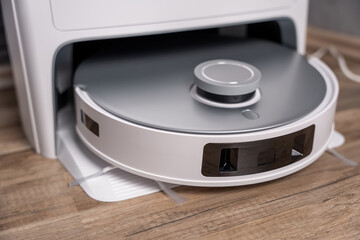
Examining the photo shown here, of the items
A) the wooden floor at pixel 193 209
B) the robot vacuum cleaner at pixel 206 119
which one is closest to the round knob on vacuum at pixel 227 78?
the robot vacuum cleaner at pixel 206 119

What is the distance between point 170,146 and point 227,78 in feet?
0.42

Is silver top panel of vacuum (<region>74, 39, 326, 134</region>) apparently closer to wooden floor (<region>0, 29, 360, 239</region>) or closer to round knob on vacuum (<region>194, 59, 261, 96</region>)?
round knob on vacuum (<region>194, 59, 261, 96</region>)

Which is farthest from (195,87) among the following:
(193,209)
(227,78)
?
(193,209)

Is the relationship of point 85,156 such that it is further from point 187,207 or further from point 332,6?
point 332,6

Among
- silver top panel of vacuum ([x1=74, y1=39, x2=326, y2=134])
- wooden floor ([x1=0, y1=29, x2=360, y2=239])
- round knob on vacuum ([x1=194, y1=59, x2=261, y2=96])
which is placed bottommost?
wooden floor ([x1=0, y1=29, x2=360, y2=239])

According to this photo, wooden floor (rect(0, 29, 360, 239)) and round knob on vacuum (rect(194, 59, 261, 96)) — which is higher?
round knob on vacuum (rect(194, 59, 261, 96))

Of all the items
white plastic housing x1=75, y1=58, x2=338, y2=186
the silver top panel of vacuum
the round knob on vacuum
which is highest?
the round knob on vacuum

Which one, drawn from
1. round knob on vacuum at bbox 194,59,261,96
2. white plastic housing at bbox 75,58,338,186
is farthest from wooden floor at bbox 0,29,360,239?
round knob on vacuum at bbox 194,59,261,96

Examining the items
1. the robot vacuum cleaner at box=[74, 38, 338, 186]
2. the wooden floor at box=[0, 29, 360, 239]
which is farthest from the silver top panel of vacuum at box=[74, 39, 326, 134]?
the wooden floor at box=[0, 29, 360, 239]

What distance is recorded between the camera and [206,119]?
1.88 ft

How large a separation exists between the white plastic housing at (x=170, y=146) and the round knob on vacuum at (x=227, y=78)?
7 cm

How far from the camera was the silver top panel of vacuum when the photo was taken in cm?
57

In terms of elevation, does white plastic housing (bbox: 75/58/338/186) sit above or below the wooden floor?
above

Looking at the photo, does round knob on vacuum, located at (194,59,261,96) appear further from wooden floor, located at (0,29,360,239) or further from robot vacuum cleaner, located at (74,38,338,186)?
wooden floor, located at (0,29,360,239)
